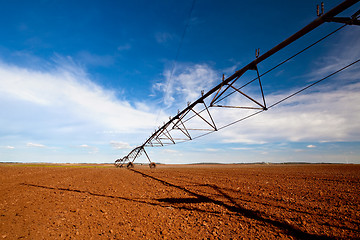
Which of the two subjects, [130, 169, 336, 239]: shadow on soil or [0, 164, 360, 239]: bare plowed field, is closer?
[130, 169, 336, 239]: shadow on soil

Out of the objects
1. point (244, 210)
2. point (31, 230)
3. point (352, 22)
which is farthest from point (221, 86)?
point (31, 230)

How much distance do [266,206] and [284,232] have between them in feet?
8.82

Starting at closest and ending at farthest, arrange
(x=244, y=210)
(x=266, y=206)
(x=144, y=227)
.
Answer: (x=144, y=227), (x=244, y=210), (x=266, y=206)

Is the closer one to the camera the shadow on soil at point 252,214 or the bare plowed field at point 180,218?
the shadow on soil at point 252,214

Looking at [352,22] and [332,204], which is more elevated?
[352,22]

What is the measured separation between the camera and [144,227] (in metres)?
5.85

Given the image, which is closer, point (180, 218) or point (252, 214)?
point (180, 218)

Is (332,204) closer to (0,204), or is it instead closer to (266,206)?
(266,206)

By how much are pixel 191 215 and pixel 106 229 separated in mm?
3347

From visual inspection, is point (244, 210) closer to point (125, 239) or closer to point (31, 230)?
point (125, 239)

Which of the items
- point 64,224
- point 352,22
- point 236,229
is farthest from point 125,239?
point 352,22

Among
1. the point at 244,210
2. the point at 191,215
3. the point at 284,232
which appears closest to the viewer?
the point at 284,232

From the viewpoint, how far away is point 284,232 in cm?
538

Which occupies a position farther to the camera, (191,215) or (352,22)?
(191,215)
